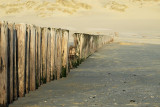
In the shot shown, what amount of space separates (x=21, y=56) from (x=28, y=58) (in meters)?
0.29

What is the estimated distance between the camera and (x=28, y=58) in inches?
204

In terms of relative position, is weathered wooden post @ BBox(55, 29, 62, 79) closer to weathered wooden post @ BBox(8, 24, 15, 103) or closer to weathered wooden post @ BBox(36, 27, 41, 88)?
weathered wooden post @ BBox(36, 27, 41, 88)

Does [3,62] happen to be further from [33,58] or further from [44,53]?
[44,53]

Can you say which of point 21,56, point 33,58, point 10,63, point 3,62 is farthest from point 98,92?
point 3,62

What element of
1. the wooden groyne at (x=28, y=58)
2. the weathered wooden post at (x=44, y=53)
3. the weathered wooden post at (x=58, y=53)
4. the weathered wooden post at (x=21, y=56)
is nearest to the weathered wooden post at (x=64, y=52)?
the wooden groyne at (x=28, y=58)

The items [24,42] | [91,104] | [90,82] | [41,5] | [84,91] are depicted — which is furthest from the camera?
[41,5]

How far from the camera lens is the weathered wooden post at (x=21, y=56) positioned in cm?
485

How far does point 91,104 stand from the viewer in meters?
4.52

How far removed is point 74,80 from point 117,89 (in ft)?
4.36

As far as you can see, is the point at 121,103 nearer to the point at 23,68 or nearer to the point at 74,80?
the point at 23,68

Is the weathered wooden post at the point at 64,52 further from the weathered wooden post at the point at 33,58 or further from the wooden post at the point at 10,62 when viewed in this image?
the wooden post at the point at 10,62

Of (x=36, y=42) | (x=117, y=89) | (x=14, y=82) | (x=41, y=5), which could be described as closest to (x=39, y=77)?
(x=36, y=42)

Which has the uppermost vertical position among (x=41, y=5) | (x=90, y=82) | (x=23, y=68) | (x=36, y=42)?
(x=41, y=5)

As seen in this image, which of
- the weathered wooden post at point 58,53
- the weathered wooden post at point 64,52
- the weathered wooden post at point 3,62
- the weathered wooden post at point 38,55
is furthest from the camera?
the weathered wooden post at point 64,52
